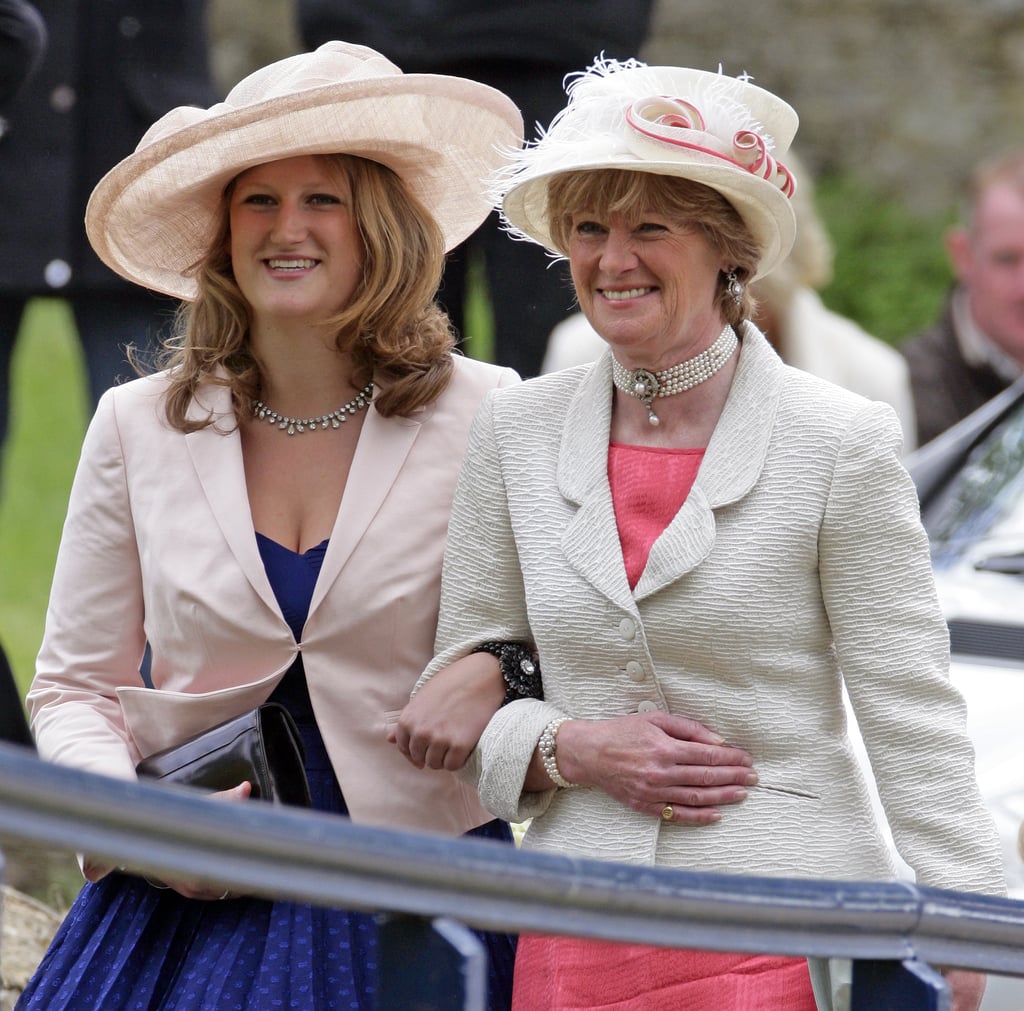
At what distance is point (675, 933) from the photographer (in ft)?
6.74

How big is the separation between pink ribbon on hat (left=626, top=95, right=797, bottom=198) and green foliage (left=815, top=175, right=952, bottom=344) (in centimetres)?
892

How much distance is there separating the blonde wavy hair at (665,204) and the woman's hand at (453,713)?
65 cm

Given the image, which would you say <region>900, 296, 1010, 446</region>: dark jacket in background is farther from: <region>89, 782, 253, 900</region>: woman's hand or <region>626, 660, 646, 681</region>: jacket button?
<region>89, 782, 253, 900</region>: woman's hand

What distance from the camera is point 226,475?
3.00 metres

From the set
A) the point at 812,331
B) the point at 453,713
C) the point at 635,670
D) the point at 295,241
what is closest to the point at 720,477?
the point at 635,670

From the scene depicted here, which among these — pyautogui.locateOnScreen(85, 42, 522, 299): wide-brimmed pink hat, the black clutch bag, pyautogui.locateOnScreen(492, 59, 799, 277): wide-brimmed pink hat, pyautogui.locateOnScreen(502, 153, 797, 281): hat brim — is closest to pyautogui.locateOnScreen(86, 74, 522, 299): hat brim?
pyautogui.locateOnScreen(85, 42, 522, 299): wide-brimmed pink hat

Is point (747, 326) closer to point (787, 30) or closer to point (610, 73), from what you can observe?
point (610, 73)

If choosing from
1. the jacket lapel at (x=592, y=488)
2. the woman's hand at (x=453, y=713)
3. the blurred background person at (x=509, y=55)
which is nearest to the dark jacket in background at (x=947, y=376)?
the blurred background person at (x=509, y=55)

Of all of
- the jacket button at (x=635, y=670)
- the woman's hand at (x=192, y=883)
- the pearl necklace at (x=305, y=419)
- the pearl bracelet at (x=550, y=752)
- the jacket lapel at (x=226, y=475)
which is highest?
the pearl necklace at (x=305, y=419)

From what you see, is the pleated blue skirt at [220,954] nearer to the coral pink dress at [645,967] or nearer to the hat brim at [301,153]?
the coral pink dress at [645,967]

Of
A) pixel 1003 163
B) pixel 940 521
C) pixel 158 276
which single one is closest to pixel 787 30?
pixel 1003 163

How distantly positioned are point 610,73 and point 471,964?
1498 millimetres

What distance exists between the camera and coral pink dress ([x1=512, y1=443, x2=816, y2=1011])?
2.60 metres

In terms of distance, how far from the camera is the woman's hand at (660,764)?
2633 millimetres
